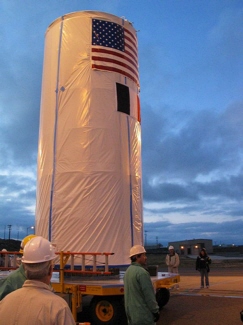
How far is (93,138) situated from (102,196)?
1650mm

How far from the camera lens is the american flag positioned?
11.2 metres

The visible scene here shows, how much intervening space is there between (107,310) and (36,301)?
5955mm

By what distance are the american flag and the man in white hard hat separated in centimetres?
922

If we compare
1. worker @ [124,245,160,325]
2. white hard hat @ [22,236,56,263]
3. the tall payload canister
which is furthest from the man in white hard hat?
the tall payload canister

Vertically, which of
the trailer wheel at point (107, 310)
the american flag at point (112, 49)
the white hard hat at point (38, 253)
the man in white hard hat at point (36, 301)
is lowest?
the trailer wheel at point (107, 310)

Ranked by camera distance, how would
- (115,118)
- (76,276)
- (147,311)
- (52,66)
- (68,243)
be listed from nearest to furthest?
(147,311), (76,276), (68,243), (115,118), (52,66)

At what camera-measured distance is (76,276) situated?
29.2 feet

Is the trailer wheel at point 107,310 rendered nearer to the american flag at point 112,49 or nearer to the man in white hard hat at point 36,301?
the man in white hard hat at point 36,301

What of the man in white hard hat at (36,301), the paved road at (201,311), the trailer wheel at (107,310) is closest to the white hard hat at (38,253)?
the man in white hard hat at (36,301)

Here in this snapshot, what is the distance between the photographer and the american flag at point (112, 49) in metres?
11.2

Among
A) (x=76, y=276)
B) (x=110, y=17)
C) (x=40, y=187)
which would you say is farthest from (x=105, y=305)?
(x=110, y=17)

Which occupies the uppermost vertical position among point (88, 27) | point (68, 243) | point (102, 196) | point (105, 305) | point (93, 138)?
point (88, 27)

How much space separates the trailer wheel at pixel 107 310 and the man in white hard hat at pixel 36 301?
556 centimetres

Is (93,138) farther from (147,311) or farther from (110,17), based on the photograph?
(147,311)
